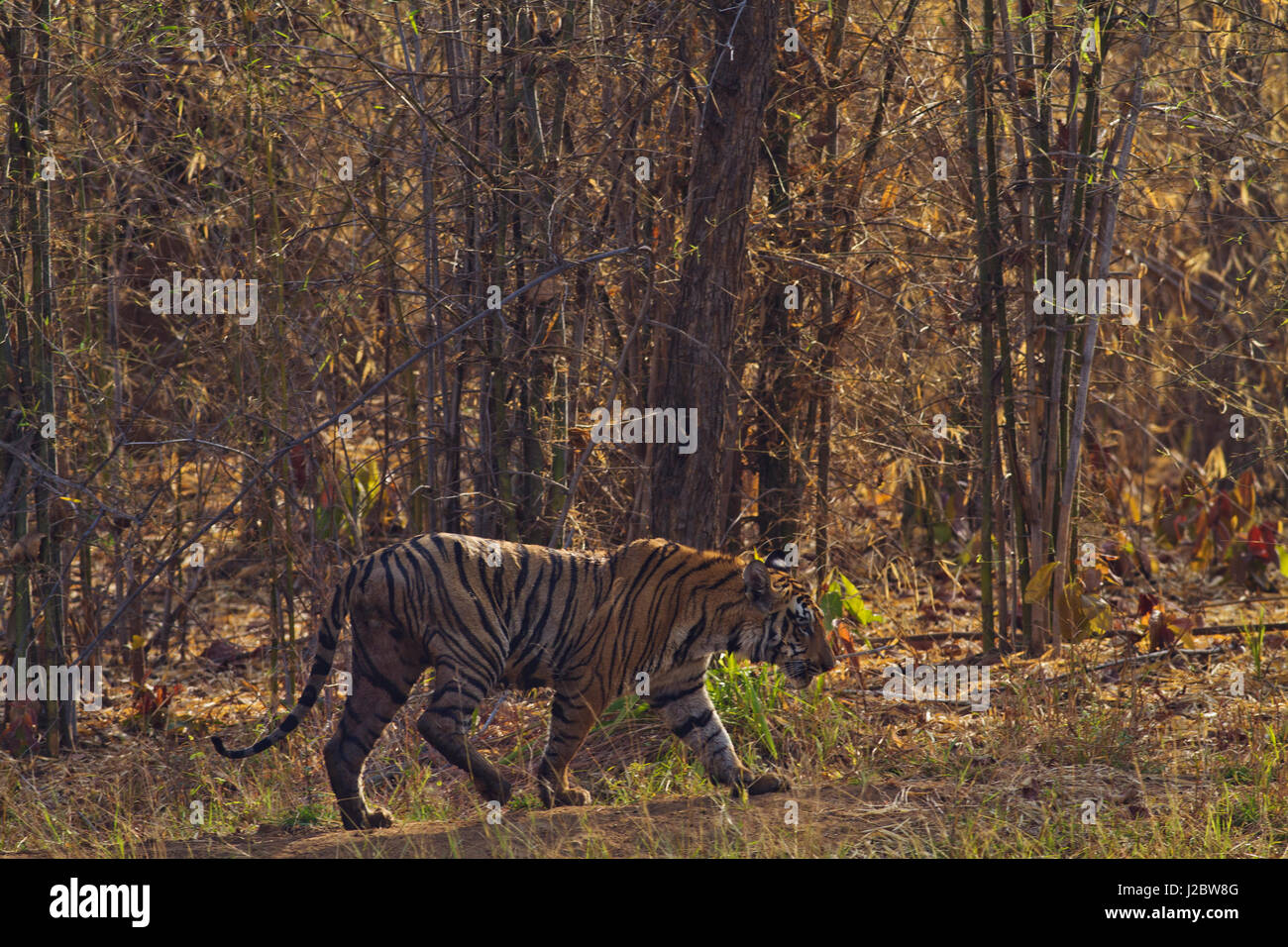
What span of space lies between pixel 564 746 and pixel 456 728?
431 mm

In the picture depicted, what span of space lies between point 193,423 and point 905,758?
3.62 metres

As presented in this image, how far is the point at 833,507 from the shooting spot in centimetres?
745

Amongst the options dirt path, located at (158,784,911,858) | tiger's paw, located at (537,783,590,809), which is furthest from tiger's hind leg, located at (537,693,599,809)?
dirt path, located at (158,784,911,858)

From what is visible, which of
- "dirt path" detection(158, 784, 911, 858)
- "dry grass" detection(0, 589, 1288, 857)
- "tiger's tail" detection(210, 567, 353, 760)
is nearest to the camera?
"dirt path" detection(158, 784, 911, 858)

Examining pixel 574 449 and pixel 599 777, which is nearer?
pixel 599 777

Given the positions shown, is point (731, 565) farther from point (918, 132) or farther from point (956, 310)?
point (918, 132)

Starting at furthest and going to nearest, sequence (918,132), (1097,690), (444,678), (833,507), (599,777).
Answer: (833,507), (918,132), (1097,690), (599,777), (444,678)

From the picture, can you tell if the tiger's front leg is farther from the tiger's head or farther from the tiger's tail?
the tiger's tail

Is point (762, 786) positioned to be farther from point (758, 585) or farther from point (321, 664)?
point (321, 664)

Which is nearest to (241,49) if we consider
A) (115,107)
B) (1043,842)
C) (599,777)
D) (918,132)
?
(115,107)

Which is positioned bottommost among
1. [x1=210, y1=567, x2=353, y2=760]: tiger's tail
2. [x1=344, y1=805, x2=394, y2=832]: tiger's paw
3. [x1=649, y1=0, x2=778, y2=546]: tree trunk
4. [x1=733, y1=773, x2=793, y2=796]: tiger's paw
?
[x1=344, y1=805, x2=394, y2=832]: tiger's paw

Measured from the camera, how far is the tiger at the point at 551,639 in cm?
501

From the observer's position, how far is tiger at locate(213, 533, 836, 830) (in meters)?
5.01

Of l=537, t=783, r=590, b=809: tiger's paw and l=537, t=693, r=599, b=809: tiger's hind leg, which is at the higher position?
l=537, t=693, r=599, b=809: tiger's hind leg
